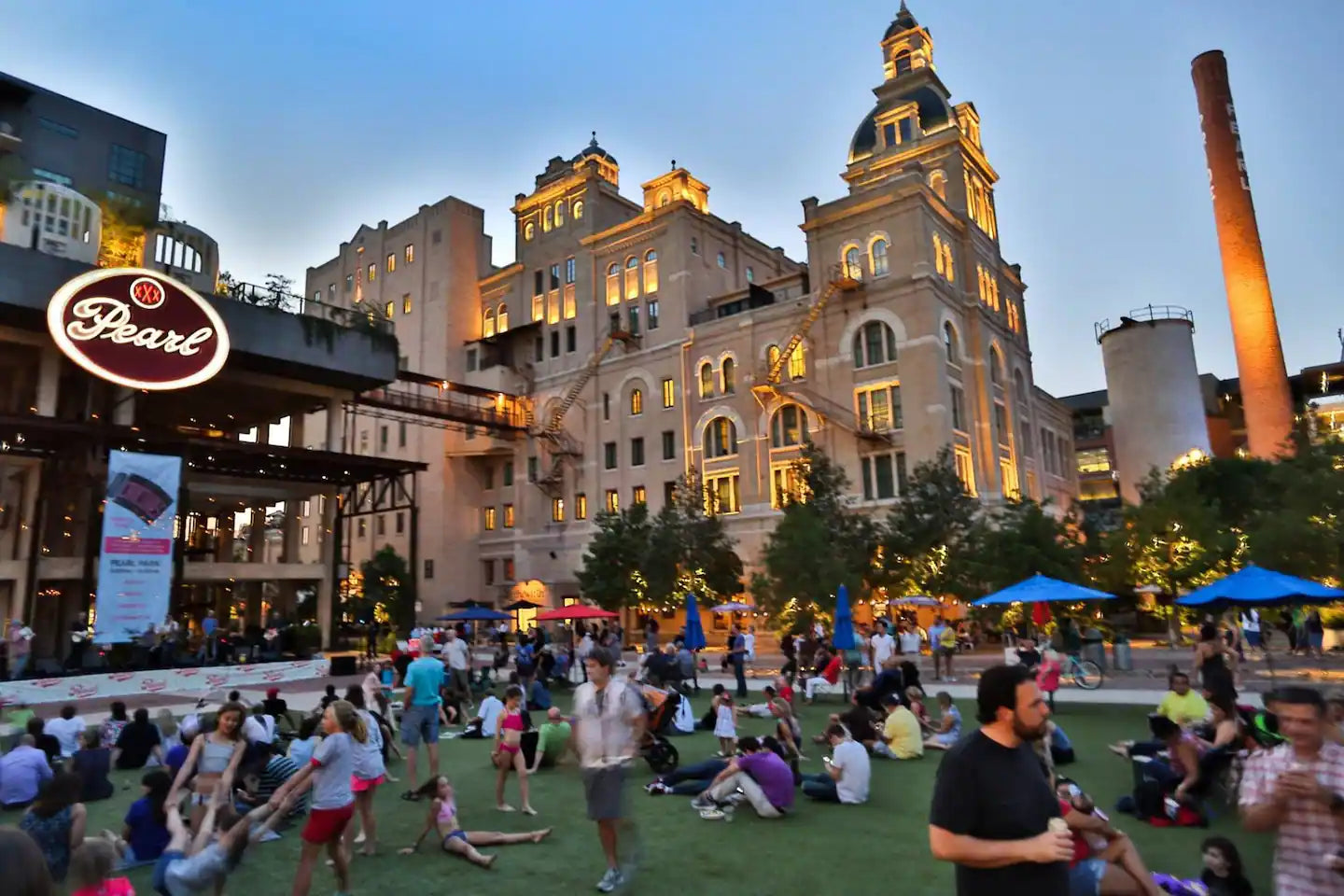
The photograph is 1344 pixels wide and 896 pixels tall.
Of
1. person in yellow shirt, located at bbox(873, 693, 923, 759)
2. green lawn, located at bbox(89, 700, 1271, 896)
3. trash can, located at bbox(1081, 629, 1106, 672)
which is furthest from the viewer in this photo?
trash can, located at bbox(1081, 629, 1106, 672)

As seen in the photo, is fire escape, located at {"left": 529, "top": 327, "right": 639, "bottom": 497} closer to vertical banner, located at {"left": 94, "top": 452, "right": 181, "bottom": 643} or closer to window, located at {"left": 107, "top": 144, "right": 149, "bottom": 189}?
window, located at {"left": 107, "top": 144, "right": 149, "bottom": 189}

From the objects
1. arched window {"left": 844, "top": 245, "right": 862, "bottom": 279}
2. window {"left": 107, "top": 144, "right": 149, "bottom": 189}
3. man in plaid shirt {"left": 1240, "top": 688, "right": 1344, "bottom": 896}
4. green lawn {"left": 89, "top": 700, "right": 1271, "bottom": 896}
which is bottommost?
green lawn {"left": 89, "top": 700, "right": 1271, "bottom": 896}

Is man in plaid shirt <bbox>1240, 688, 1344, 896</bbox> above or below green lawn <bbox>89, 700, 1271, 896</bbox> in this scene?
above

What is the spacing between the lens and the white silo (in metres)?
63.3

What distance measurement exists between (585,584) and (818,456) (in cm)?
1338

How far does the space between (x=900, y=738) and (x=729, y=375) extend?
3644 centimetres

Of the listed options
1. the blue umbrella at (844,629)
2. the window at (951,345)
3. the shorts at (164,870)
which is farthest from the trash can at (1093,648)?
the shorts at (164,870)

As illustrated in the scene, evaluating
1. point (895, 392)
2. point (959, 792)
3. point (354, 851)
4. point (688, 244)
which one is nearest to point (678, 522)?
point (895, 392)

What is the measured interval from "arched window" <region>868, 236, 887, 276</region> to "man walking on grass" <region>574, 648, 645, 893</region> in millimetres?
39978

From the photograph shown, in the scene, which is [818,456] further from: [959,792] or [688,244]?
[959,792]

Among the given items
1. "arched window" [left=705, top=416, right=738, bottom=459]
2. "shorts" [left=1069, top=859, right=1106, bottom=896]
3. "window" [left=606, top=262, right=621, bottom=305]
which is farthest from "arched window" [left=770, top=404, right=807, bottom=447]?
"shorts" [left=1069, top=859, right=1106, bottom=896]

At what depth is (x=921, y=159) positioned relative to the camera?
5353cm

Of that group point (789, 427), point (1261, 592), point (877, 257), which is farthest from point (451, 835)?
point (877, 257)

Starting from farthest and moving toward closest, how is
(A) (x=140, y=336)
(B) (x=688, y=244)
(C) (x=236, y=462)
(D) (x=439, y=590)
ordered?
(D) (x=439, y=590)
(B) (x=688, y=244)
(C) (x=236, y=462)
(A) (x=140, y=336)
